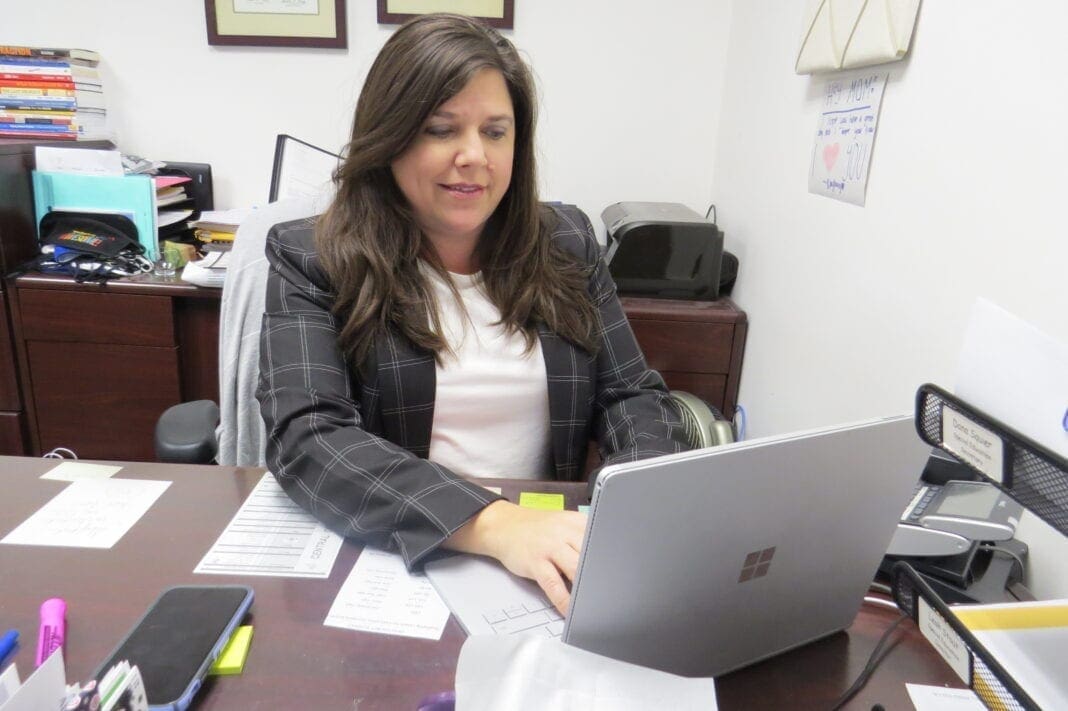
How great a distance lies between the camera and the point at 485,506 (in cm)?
81

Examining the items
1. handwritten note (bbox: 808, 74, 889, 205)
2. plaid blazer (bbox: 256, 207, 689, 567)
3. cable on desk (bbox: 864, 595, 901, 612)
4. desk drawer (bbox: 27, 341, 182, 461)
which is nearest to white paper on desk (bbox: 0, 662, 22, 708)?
plaid blazer (bbox: 256, 207, 689, 567)

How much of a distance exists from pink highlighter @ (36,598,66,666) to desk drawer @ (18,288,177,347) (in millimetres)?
1499

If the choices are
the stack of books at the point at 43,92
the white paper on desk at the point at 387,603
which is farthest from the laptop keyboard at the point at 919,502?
the stack of books at the point at 43,92

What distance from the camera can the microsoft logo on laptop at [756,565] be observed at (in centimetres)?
58

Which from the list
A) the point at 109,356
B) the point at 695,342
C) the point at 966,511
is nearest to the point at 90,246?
the point at 109,356

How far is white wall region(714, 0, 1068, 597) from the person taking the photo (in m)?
0.85

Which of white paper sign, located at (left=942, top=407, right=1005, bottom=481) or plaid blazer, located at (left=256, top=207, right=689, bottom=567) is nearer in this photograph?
white paper sign, located at (left=942, top=407, right=1005, bottom=481)

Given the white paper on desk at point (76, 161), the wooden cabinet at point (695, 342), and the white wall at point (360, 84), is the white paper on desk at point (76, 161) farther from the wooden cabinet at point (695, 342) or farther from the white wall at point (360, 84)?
the wooden cabinet at point (695, 342)

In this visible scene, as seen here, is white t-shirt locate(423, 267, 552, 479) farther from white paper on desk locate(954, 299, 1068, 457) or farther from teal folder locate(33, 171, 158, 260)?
teal folder locate(33, 171, 158, 260)

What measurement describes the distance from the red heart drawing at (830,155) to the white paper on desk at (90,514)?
4.30 feet

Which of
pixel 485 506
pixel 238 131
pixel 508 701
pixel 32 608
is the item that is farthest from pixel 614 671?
pixel 238 131

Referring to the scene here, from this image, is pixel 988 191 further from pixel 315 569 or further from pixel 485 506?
pixel 315 569

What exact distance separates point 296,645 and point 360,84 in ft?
6.69

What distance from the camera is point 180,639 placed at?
2.09ft
